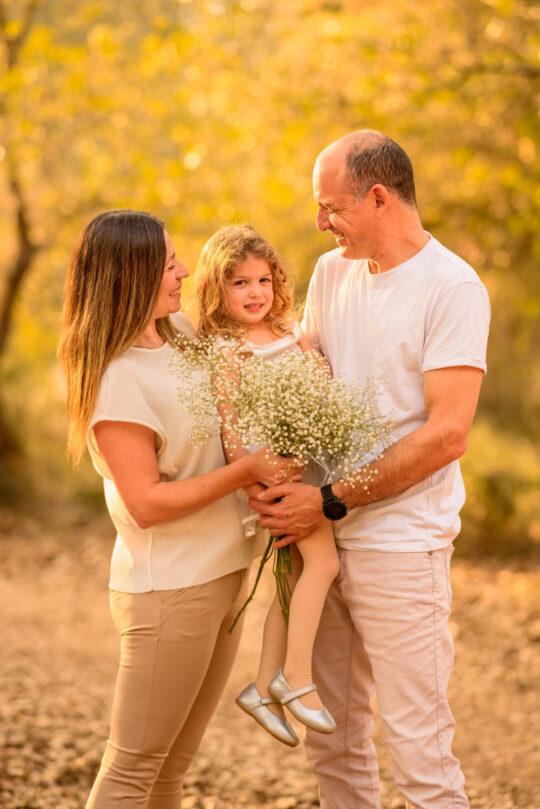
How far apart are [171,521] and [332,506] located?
527 mm

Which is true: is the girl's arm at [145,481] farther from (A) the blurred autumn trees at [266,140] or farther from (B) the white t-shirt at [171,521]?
(A) the blurred autumn trees at [266,140]

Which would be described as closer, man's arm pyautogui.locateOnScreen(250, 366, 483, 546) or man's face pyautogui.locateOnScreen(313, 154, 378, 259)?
man's arm pyautogui.locateOnScreen(250, 366, 483, 546)

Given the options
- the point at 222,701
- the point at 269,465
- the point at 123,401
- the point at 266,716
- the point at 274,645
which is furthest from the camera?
the point at 222,701

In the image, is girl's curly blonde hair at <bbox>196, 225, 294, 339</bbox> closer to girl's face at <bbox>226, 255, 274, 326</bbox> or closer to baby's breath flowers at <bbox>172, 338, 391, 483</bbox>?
girl's face at <bbox>226, 255, 274, 326</bbox>

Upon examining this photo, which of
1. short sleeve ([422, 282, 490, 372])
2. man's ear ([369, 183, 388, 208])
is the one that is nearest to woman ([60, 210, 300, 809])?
short sleeve ([422, 282, 490, 372])

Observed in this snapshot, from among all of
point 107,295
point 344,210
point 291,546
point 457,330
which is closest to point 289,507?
point 291,546

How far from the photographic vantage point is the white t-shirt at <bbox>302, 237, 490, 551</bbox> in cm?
315

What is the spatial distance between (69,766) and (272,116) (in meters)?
6.48

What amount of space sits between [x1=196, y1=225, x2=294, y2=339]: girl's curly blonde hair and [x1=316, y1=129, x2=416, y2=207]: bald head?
417mm

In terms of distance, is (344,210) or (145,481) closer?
(145,481)

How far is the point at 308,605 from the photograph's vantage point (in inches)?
130

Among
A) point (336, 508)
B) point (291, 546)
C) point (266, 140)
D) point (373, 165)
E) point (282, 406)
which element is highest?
point (266, 140)

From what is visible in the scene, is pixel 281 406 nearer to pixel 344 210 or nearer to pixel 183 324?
pixel 183 324

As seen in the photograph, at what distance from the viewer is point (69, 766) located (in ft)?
17.1
